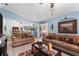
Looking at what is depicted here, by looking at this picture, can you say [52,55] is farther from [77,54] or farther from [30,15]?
[30,15]

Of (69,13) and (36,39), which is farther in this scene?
(36,39)

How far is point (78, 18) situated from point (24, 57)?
1424mm

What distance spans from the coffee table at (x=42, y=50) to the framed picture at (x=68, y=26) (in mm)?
465

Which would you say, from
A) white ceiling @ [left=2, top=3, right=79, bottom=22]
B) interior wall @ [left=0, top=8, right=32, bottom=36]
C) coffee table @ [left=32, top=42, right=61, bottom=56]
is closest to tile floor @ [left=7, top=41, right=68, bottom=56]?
coffee table @ [left=32, top=42, right=61, bottom=56]

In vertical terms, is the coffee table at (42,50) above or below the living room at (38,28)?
below

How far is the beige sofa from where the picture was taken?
2174 mm

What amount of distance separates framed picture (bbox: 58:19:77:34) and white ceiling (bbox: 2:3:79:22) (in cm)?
22

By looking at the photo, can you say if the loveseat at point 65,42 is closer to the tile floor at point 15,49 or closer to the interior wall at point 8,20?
the tile floor at point 15,49

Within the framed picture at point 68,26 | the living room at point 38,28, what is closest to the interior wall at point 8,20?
the living room at point 38,28

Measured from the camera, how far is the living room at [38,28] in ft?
7.02

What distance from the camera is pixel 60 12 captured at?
220cm

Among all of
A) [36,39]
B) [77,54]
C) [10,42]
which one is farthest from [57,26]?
[10,42]

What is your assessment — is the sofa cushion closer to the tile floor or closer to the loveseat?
the loveseat

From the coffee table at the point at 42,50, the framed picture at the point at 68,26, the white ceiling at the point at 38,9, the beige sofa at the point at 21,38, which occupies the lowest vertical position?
the coffee table at the point at 42,50
